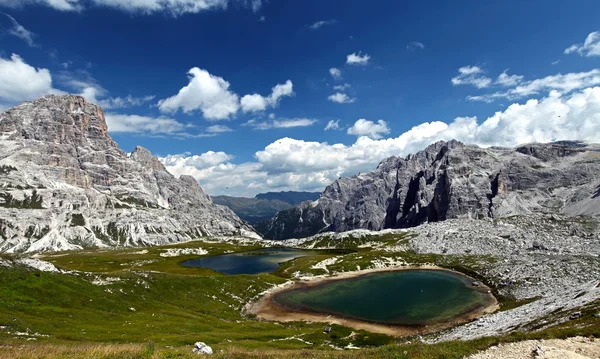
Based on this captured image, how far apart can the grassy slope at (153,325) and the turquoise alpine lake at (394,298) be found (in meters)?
14.6

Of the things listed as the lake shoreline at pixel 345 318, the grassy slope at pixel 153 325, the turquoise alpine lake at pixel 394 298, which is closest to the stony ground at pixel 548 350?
the grassy slope at pixel 153 325

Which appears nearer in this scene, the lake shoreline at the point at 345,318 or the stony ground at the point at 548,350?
the stony ground at the point at 548,350

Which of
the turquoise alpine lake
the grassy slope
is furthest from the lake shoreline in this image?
the grassy slope

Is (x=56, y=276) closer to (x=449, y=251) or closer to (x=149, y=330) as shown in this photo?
(x=149, y=330)

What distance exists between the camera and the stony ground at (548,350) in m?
21.7

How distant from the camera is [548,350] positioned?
22562mm

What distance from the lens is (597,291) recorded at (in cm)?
4744

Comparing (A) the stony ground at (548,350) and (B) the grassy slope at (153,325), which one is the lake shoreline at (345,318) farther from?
(A) the stony ground at (548,350)

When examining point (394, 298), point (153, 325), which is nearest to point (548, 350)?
point (153, 325)

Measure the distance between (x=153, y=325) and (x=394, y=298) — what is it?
6751cm

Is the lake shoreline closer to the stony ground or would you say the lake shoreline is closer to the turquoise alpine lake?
the turquoise alpine lake

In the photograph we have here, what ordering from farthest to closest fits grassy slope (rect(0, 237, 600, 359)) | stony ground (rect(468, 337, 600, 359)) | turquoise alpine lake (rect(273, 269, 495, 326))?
1. turquoise alpine lake (rect(273, 269, 495, 326))
2. grassy slope (rect(0, 237, 600, 359))
3. stony ground (rect(468, 337, 600, 359))

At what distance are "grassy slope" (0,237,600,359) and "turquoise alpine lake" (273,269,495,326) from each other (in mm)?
14571

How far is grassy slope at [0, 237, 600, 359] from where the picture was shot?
25.3 metres
